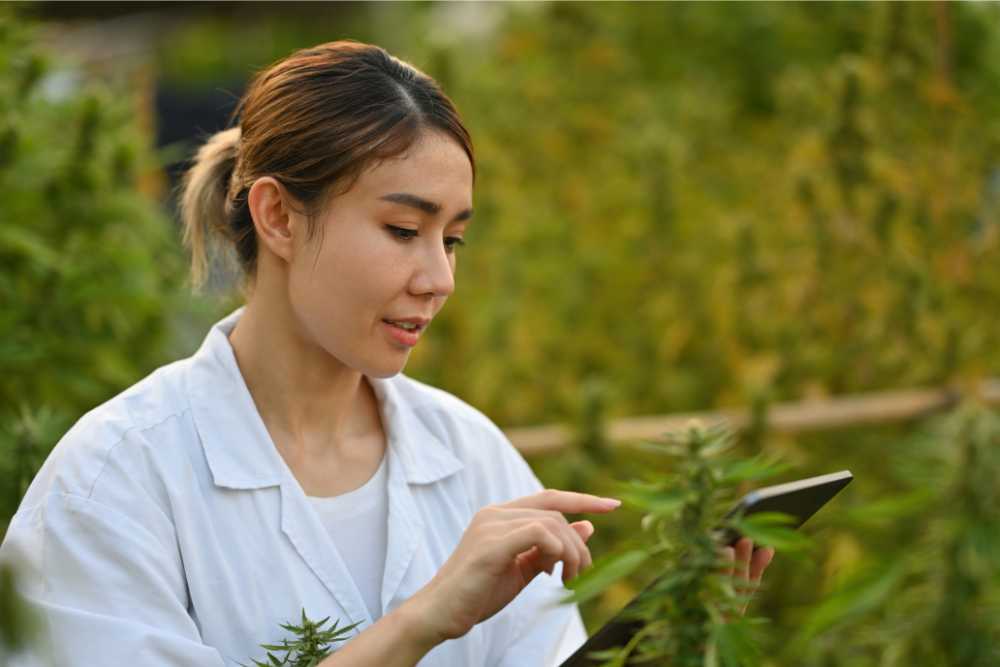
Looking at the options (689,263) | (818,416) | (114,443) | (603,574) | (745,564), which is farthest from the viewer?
(689,263)

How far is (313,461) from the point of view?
186 cm

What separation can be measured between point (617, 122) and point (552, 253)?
70 centimetres

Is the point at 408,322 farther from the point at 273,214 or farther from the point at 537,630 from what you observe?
the point at 537,630

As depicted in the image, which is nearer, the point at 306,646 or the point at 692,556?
the point at 692,556

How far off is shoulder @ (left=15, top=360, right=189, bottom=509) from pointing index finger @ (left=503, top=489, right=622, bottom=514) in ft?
1.58

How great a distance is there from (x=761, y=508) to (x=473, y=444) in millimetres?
801

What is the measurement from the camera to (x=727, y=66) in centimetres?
554

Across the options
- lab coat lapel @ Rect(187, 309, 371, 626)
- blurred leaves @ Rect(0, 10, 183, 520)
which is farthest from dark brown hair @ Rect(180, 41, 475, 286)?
blurred leaves @ Rect(0, 10, 183, 520)

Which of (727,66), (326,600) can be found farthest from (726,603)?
(727,66)

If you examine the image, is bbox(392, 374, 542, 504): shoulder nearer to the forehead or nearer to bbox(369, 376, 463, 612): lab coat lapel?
bbox(369, 376, 463, 612): lab coat lapel

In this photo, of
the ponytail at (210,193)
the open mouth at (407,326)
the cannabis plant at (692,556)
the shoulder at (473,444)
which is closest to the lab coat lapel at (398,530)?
the shoulder at (473,444)

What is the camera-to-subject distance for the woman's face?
1.71m

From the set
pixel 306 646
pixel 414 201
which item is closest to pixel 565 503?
pixel 306 646

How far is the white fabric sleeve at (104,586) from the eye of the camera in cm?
151
